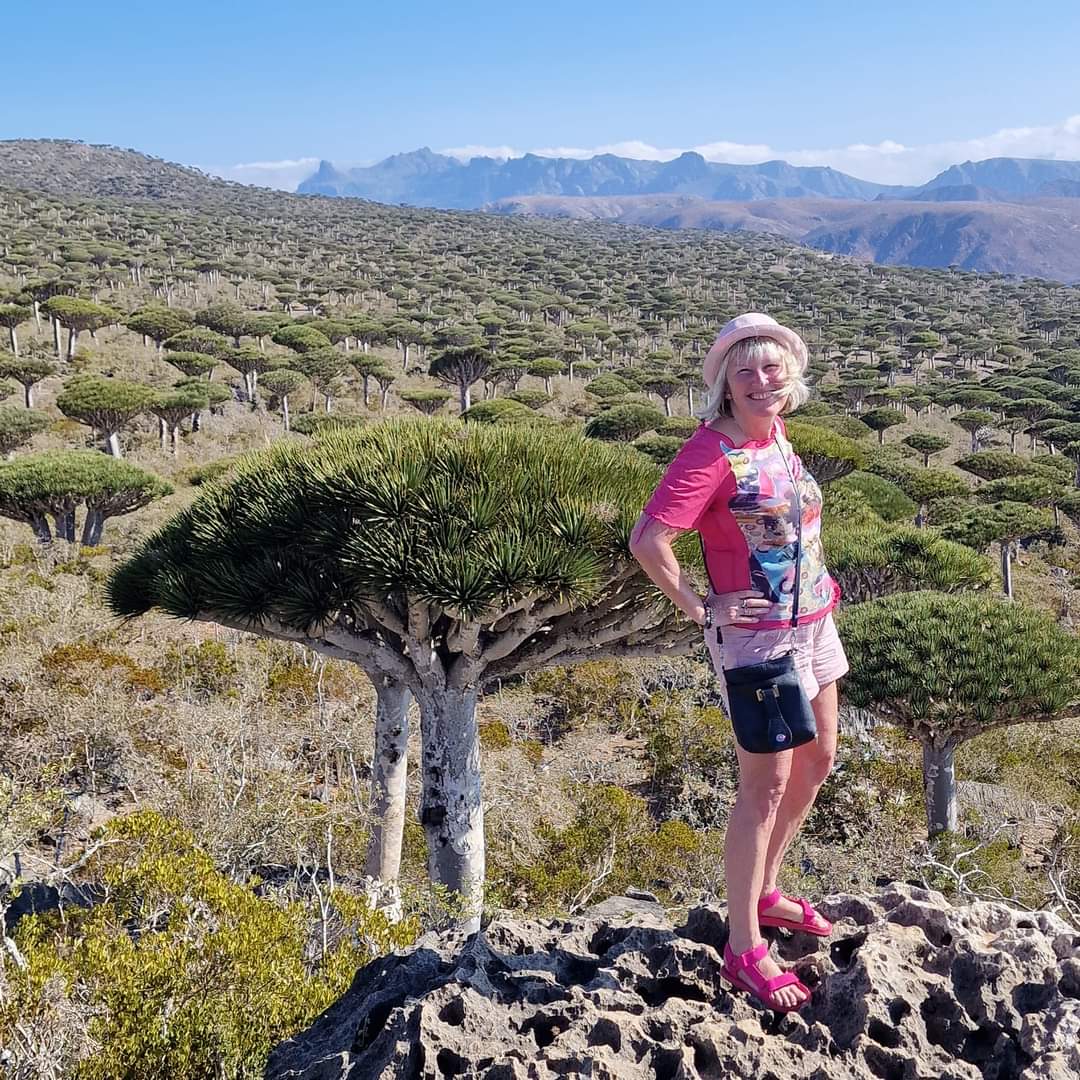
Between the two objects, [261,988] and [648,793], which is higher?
[261,988]

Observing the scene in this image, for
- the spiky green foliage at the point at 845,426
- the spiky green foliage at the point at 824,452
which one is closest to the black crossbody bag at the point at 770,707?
the spiky green foliage at the point at 824,452

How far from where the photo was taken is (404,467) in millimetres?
4750

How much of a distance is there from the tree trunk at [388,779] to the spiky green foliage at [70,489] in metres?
12.8

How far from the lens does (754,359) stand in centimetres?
254

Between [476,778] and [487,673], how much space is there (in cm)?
73

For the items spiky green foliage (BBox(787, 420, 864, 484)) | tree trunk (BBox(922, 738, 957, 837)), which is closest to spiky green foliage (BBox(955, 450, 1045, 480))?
spiky green foliage (BBox(787, 420, 864, 484))

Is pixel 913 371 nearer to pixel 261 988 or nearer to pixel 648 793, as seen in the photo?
pixel 648 793

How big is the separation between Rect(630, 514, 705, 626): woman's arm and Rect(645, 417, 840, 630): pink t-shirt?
0.04 metres

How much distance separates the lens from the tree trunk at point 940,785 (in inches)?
331

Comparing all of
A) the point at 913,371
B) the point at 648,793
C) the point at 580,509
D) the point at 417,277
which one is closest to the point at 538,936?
the point at 580,509

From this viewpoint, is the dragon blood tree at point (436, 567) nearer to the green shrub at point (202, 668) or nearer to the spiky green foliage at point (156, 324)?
the green shrub at point (202, 668)

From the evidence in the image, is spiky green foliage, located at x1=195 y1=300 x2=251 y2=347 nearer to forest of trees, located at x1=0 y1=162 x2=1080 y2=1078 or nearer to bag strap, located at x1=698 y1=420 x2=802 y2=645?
forest of trees, located at x1=0 y1=162 x2=1080 y2=1078

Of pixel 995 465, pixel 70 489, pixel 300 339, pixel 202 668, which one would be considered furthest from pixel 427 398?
pixel 202 668

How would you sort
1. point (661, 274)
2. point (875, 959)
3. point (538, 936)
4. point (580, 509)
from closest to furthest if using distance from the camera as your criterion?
point (875, 959) < point (538, 936) < point (580, 509) < point (661, 274)
